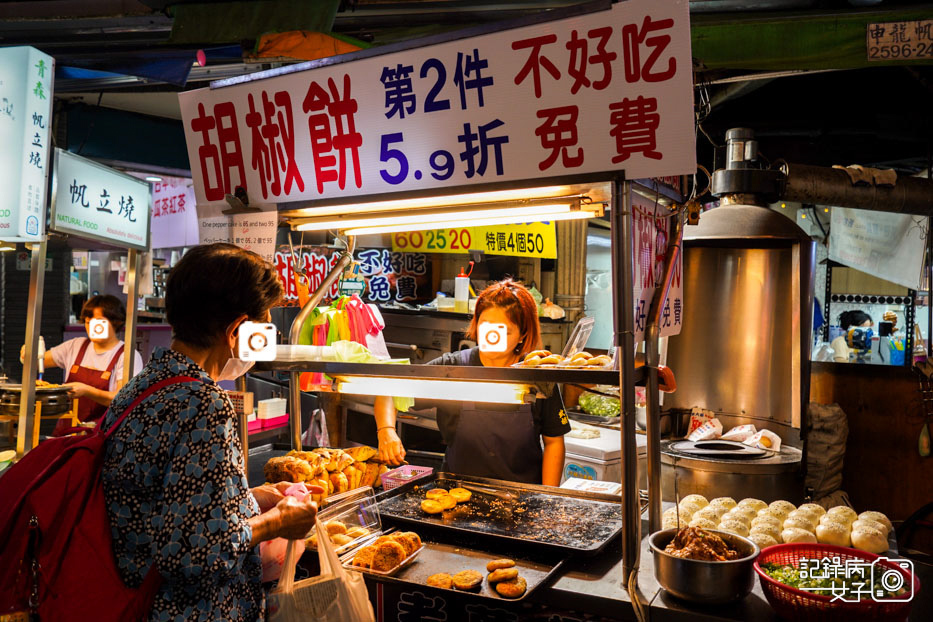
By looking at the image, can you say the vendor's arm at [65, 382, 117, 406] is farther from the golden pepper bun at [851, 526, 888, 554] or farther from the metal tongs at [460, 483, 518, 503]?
the golden pepper bun at [851, 526, 888, 554]

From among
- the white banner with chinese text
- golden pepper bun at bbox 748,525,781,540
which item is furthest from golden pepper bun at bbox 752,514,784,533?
the white banner with chinese text

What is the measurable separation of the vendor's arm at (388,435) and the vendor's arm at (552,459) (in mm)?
847

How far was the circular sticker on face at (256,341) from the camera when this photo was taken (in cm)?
225

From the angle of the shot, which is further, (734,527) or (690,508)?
(690,508)

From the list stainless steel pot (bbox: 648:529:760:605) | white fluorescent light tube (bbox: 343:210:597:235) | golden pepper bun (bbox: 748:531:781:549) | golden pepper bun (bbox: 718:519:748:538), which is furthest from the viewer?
white fluorescent light tube (bbox: 343:210:597:235)

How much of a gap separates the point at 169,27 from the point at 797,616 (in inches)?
235

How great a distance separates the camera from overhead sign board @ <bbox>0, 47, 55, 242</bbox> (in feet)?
13.1

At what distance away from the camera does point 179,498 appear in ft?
5.49

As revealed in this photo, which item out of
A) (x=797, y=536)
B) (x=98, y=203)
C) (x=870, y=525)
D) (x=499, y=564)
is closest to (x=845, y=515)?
(x=870, y=525)

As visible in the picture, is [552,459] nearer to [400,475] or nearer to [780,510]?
[400,475]

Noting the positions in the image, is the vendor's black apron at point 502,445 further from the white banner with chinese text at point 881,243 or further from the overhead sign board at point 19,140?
the white banner with chinese text at point 881,243

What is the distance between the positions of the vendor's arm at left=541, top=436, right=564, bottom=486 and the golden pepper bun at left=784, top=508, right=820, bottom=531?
1.30 meters

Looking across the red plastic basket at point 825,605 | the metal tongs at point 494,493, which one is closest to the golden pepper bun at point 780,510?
the red plastic basket at point 825,605

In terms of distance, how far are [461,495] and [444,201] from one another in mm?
1377
